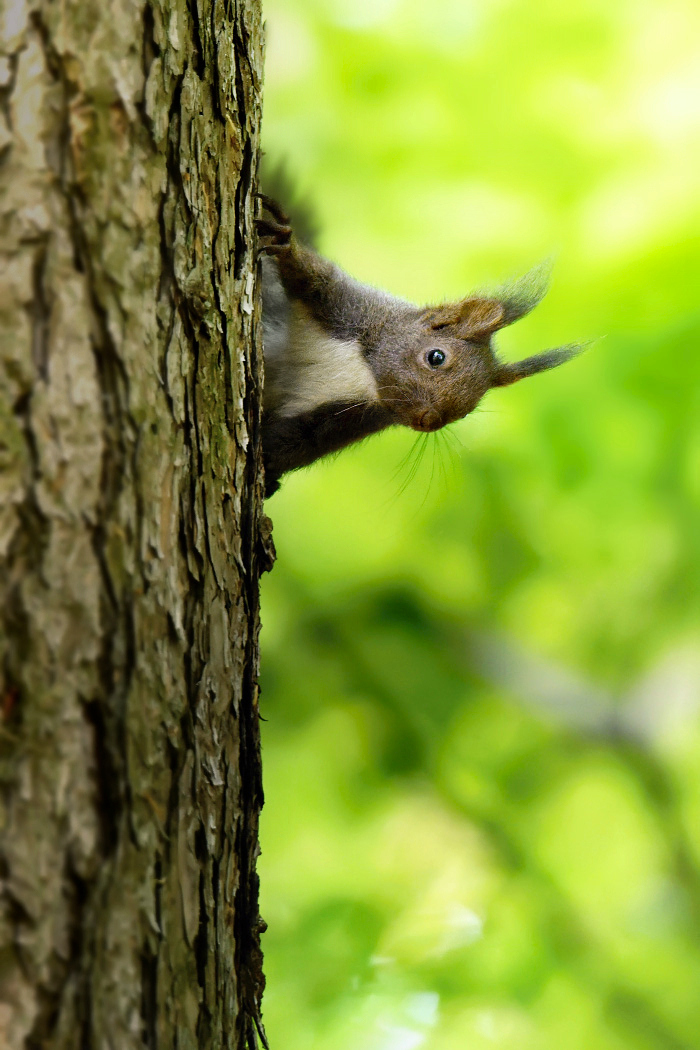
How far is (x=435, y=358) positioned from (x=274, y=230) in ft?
2.03

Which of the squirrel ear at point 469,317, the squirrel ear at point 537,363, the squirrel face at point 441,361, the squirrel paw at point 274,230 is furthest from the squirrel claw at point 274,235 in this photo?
the squirrel ear at point 537,363

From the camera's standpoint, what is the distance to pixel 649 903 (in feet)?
10.5

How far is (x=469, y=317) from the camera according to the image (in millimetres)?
2420

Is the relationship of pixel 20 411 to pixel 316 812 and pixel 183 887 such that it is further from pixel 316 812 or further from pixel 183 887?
pixel 316 812

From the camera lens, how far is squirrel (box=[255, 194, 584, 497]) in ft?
7.20

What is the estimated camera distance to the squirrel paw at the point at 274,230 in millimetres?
1870

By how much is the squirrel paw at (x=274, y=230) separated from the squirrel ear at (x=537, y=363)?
83cm

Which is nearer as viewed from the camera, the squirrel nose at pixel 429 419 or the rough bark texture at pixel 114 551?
the rough bark texture at pixel 114 551

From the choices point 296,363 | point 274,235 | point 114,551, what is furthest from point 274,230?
point 114,551

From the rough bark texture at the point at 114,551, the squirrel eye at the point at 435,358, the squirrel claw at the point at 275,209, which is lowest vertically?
the rough bark texture at the point at 114,551

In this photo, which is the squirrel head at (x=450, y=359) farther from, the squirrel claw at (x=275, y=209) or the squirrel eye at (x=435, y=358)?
the squirrel claw at (x=275, y=209)

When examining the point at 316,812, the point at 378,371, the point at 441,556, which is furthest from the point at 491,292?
the point at 316,812

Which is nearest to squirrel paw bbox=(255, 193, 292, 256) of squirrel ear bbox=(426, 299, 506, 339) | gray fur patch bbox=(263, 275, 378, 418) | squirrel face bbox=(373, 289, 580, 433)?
gray fur patch bbox=(263, 275, 378, 418)

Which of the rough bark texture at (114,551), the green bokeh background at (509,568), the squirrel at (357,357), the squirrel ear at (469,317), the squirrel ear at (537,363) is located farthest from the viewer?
the green bokeh background at (509,568)
